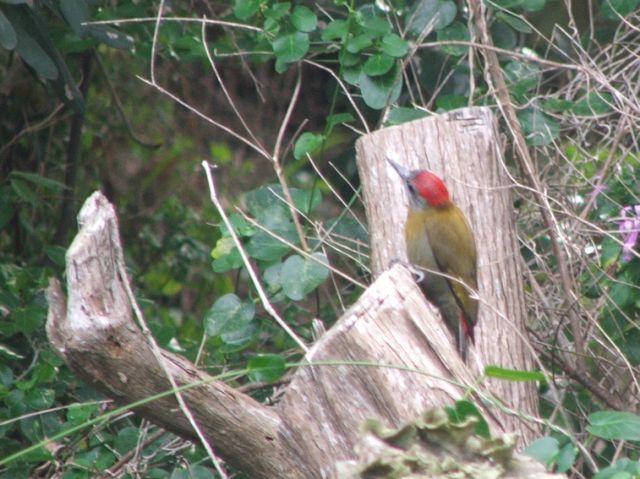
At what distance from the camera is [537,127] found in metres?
3.79

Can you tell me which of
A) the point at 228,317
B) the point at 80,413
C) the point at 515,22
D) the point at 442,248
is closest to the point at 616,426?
the point at 442,248

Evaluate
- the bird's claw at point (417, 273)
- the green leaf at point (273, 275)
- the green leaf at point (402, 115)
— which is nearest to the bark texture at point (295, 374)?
the bird's claw at point (417, 273)

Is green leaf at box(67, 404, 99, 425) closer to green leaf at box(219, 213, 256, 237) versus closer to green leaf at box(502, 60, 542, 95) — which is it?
green leaf at box(219, 213, 256, 237)

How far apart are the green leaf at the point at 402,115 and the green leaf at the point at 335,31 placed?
13.4 inches

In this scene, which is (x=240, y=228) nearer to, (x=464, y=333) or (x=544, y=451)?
(x=464, y=333)

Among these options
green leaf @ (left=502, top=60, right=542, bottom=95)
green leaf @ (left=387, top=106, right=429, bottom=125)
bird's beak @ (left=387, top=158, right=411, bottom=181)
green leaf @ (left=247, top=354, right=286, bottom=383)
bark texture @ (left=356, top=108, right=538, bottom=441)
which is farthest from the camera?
green leaf @ (left=502, top=60, right=542, bottom=95)

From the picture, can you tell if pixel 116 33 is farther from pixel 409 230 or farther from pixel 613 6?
pixel 613 6

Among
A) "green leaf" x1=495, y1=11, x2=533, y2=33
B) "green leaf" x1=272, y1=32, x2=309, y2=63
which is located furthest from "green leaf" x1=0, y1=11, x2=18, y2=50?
"green leaf" x1=495, y1=11, x2=533, y2=33

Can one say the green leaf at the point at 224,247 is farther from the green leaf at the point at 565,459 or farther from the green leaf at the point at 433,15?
the green leaf at the point at 565,459

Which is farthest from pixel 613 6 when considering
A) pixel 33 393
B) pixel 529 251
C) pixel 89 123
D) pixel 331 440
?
pixel 89 123

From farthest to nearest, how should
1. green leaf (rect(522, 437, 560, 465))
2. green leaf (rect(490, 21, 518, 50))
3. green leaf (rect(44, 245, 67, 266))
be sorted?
green leaf (rect(490, 21, 518, 50))
green leaf (rect(44, 245, 67, 266))
green leaf (rect(522, 437, 560, 465))

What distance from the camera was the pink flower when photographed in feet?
10.7

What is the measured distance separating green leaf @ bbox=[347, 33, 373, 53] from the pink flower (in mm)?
1040

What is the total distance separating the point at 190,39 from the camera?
419cm
